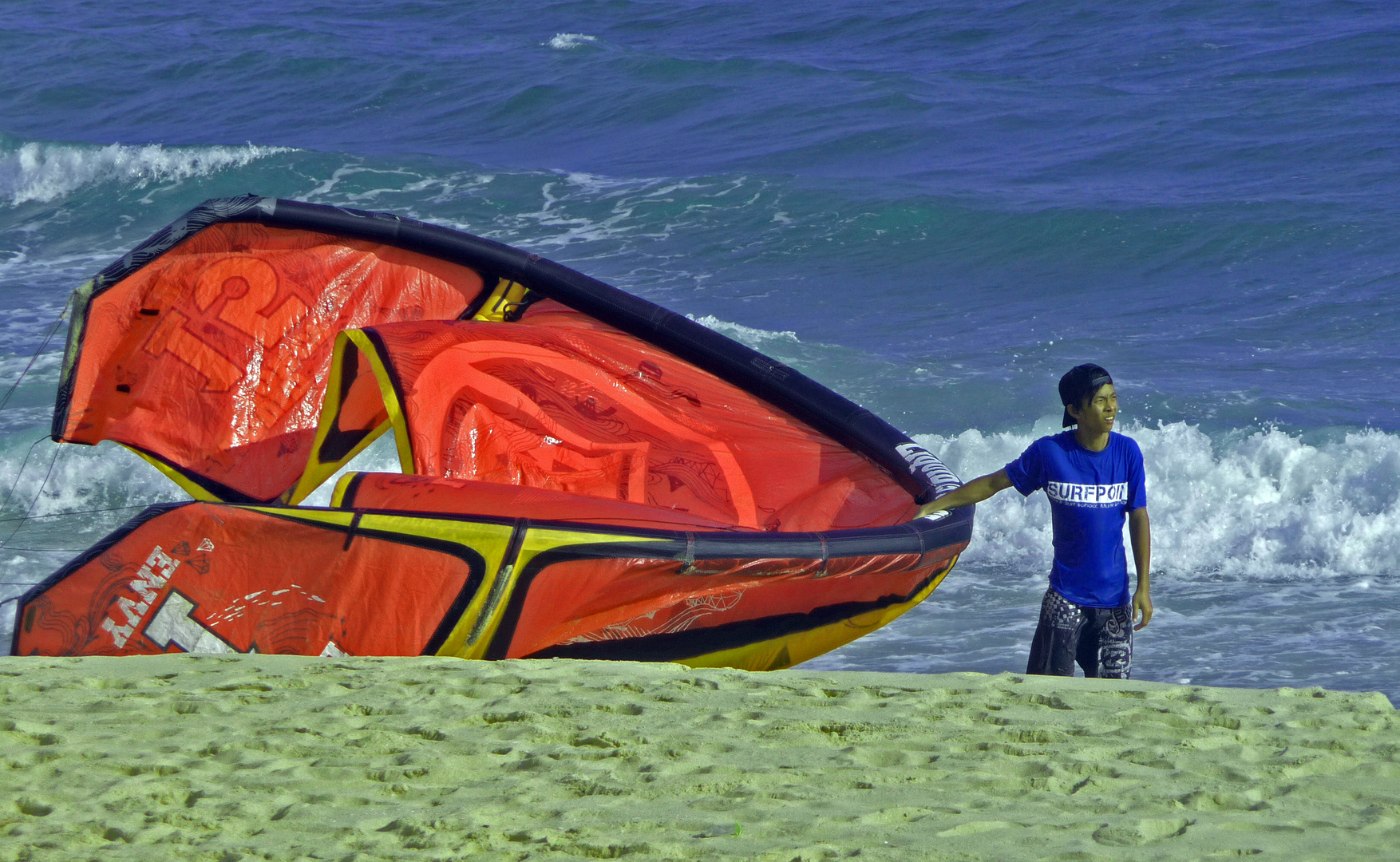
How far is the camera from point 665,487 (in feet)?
21.6

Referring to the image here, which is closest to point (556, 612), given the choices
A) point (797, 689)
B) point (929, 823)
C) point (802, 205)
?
point (797, 689)

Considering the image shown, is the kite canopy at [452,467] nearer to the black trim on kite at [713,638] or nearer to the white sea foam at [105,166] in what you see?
the black trim on kite at [713,638]

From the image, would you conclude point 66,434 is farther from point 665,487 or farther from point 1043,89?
point 1043,89

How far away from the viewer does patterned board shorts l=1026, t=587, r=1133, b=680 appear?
15.3 ft

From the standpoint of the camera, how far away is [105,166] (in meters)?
19.8

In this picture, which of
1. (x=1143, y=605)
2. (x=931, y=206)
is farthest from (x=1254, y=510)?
(x=931, y=206)

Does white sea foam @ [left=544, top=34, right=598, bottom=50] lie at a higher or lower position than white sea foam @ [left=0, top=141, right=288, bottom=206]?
higher

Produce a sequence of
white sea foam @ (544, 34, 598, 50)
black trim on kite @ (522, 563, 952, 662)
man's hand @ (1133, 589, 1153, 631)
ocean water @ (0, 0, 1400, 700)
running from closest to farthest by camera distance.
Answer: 1. man's hand @ (1133, 589, 1153, 631)
2. black trim on kite @ (522, 563, 952, 662)
3. ocean water @ (0, 0, 1400, 700)
4. white sea foam @ (544, 34, 598, 50)

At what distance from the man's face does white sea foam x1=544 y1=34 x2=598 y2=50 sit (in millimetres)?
20678

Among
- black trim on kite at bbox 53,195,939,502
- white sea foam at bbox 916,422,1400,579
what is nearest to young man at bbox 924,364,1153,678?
black trim on kite at bbox 53,195,939,502

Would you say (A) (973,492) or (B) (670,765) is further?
(A) (973,492)

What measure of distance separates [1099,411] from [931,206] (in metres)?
11.6

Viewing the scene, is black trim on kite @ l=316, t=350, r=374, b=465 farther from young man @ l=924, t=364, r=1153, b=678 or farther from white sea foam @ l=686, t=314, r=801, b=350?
white sea foam @ l=686, t=314, r=801, b=350

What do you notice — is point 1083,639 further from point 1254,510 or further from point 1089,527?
point 1254,510
